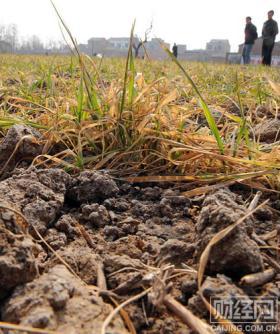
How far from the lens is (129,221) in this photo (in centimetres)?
99

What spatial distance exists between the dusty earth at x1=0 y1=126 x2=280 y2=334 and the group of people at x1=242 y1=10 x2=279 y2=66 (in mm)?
10255

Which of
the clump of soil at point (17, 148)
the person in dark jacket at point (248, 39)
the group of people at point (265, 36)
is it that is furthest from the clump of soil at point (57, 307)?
the person in dark jacket at point (248, 39)

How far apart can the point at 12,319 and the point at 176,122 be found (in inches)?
39.0

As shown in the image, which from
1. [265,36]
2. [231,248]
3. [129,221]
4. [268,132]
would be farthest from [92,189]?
[265,36]

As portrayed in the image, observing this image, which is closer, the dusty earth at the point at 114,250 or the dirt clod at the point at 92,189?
the dusty earth at the point at 114,250

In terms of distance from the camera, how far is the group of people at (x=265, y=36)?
10.1 metres

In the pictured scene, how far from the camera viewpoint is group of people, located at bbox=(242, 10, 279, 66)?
1012cm

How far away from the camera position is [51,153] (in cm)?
139

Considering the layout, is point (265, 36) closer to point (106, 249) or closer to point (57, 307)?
point (106, 249)

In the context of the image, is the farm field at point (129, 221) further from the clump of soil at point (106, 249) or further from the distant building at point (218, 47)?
the distant building at point (218, 47)

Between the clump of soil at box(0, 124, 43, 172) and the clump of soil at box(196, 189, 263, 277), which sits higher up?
the clump of soil at box(0, 124, 43, 172)

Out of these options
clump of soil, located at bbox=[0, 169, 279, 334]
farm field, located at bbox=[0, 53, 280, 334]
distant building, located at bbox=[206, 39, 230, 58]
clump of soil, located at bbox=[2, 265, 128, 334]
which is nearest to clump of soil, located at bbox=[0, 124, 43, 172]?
farm field, located at bbox=[0, 53, 280, 334]

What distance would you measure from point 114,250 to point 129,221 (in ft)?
0.43

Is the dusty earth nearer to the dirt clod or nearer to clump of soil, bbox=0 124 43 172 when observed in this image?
the dirt clod
